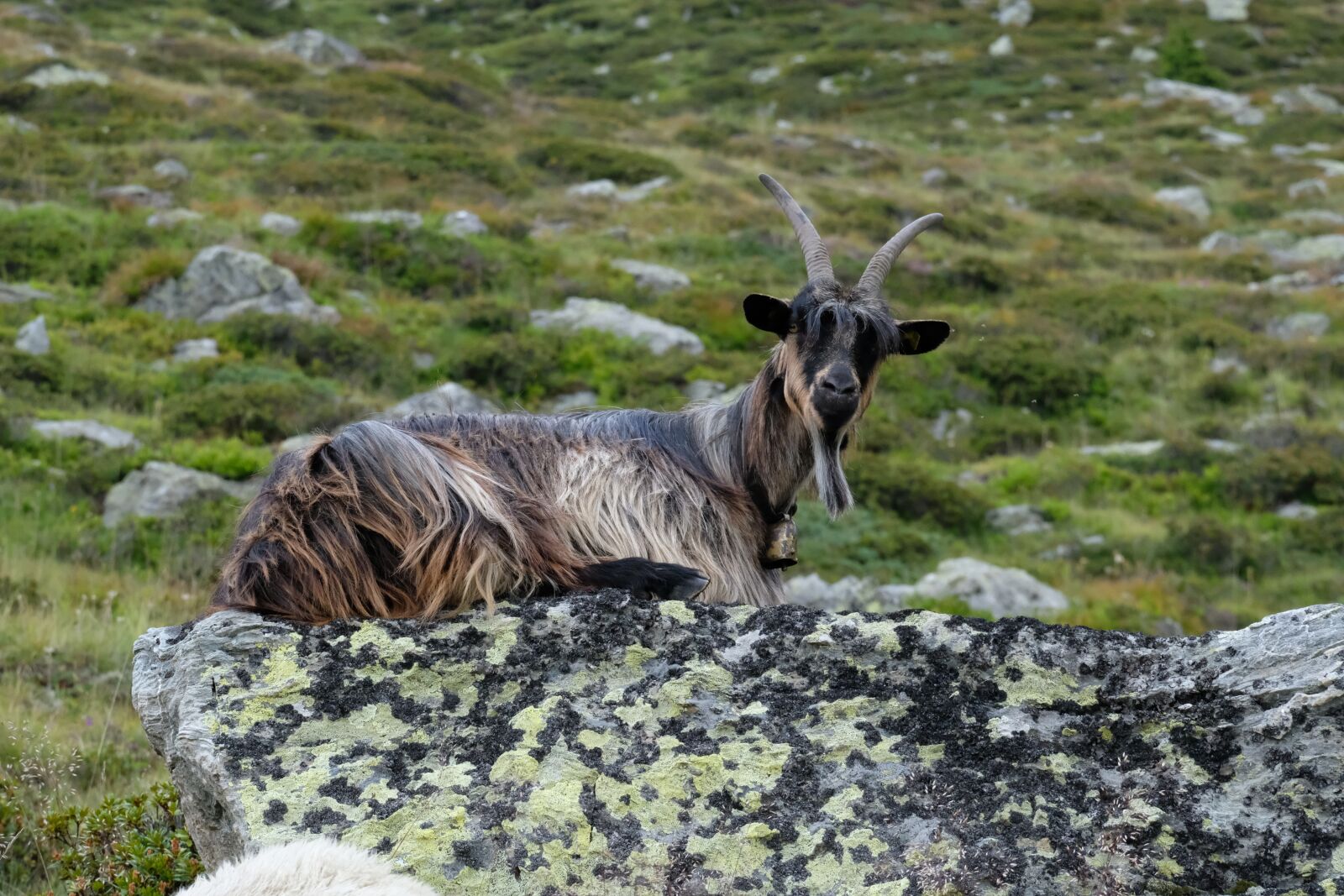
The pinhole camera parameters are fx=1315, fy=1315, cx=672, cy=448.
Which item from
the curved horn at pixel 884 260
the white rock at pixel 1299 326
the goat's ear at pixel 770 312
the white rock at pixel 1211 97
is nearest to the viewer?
the goat's ear at pixel 770 312

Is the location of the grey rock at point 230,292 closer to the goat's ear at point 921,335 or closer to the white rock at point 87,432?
the white rock at point 87,432

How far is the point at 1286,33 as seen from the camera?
51344mm

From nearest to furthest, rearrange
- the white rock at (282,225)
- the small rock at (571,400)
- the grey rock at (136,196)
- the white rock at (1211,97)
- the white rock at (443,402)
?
the white rock at (443,402) < the small rock at (571,400) < the white rock at (282,225) < the grey rock at (136,196) < the white rock at (1211,97)

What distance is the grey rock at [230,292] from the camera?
15555mm

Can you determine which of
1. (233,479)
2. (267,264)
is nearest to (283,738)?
(233,479)

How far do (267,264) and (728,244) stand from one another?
351 inches

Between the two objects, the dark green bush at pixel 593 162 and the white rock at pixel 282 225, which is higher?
the white rock at pixel 282 225

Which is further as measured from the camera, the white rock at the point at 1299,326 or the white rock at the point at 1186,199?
the white rock at the point at 1186,199

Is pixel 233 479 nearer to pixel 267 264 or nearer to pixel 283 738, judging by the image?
pixel 267 264

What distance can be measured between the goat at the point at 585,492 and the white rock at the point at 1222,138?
3593 centimetres

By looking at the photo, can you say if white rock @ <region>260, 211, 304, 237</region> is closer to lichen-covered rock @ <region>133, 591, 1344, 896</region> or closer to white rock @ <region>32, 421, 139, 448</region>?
white rock @ <region>32, 421, 139, 448</region>

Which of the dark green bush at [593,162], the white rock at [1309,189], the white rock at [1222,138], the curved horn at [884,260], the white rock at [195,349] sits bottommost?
the white rock at [1222,138]

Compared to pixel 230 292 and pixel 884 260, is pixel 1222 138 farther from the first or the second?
pixel 884 260

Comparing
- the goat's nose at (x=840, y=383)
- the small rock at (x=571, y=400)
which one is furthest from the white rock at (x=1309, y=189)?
A: the goat's nose at (x=840, y=383)
